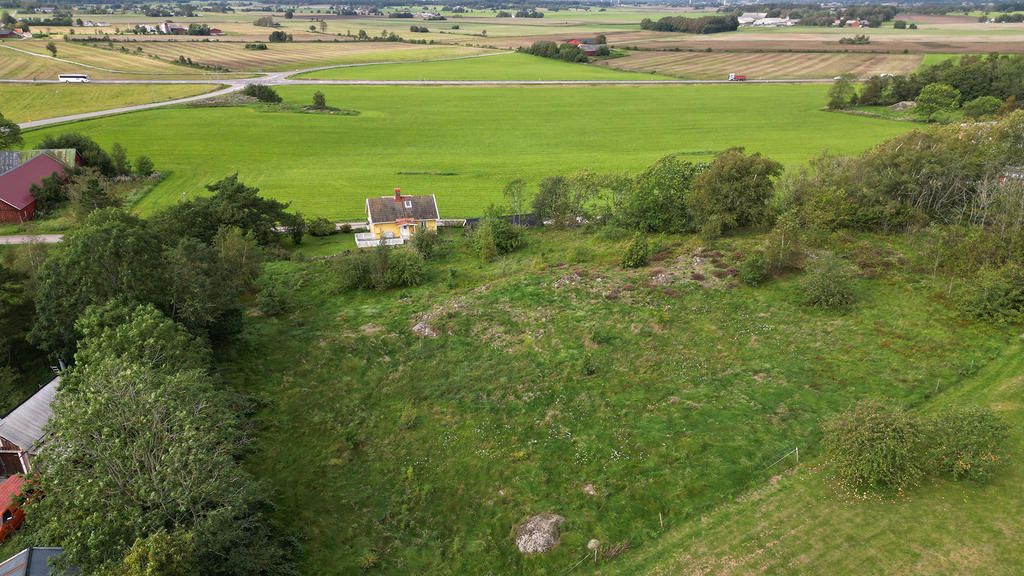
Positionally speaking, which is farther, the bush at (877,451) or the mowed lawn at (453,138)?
→ the mowed lawn at (453,138)

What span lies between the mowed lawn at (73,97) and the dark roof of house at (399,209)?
90.3 meters

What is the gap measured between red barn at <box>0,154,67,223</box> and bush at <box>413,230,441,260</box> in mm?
48744

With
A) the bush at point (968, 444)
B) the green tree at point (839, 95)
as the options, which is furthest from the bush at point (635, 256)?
the green tree at point (839, 95)

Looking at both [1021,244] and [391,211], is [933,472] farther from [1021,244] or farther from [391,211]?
[391,211]

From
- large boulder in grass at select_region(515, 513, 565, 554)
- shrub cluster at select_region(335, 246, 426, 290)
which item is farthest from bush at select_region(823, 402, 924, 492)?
shrub cluster at select_region(335, 246, 426, 290)

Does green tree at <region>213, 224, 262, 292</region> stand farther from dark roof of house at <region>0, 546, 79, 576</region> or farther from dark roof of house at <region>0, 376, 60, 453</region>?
dark roof of house at <region>0, 546, 79, 576</region>

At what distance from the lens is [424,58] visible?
192 metres

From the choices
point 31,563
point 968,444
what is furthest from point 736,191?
point 31,563

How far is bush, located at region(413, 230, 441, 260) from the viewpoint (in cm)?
5422

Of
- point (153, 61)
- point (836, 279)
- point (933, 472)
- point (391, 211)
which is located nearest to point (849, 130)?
point (836, 279)

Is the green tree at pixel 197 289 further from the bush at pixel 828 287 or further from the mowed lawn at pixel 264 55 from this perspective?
the mowed lawn at pixel 264 55

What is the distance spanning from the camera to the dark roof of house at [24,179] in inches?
2485

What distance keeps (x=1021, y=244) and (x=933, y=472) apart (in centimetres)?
2712

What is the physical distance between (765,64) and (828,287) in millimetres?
164326
